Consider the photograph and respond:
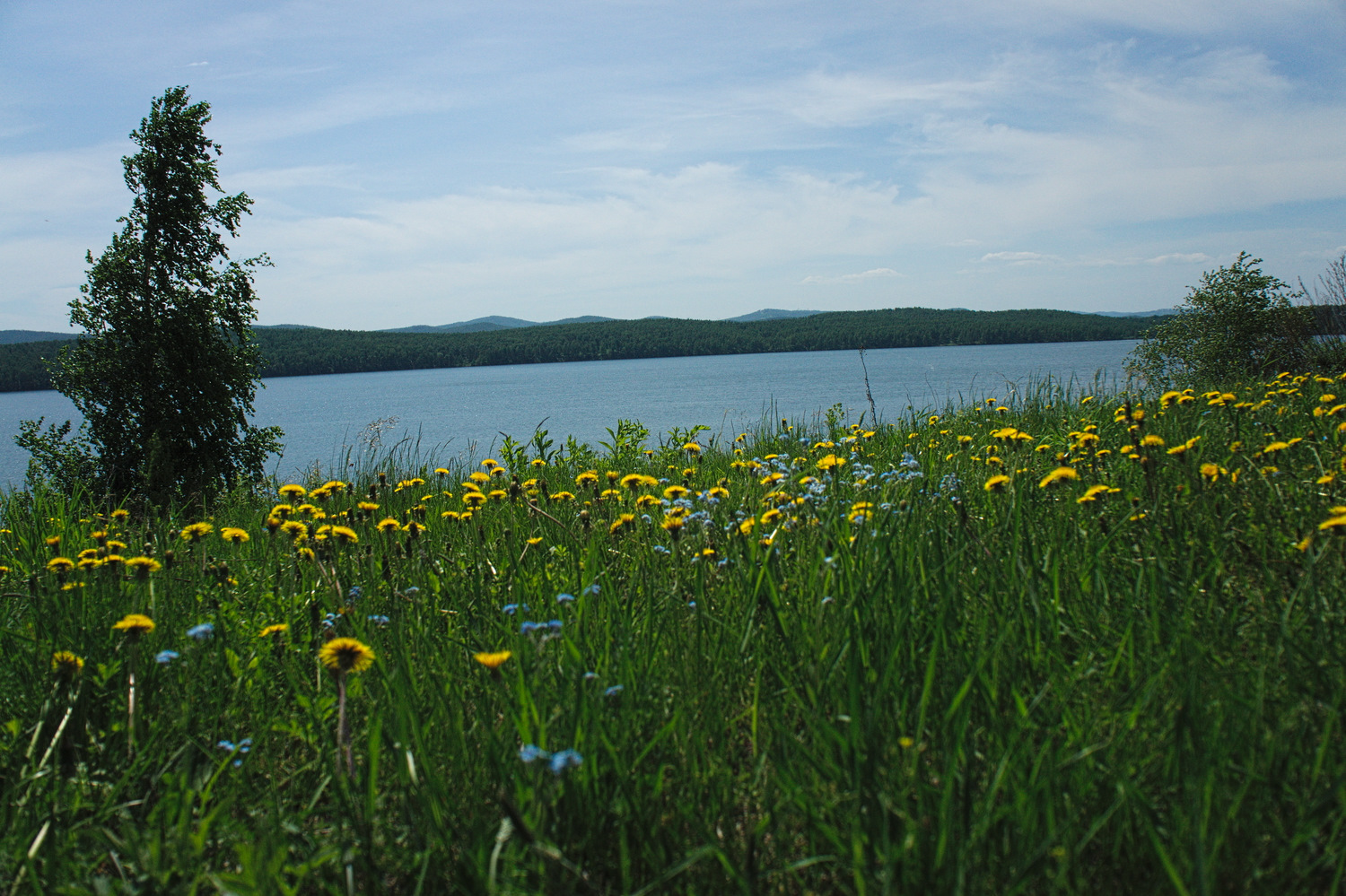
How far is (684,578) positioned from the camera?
8.46ft

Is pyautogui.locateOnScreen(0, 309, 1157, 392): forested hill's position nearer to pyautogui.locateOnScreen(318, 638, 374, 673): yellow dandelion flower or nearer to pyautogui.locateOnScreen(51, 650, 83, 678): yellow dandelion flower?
pyautogui.locateOnScreen(51, 650, 83, 678): yellow dandelion flower

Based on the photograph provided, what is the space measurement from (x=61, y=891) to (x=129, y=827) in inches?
4.7

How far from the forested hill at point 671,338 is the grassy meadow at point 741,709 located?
2730 inches

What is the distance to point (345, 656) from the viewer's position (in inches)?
61.0

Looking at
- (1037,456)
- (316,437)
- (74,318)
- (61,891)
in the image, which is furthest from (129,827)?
(316,437)

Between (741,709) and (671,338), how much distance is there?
81.8 m

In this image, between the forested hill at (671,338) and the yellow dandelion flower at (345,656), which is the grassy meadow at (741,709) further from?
the forested hill at (671,338)

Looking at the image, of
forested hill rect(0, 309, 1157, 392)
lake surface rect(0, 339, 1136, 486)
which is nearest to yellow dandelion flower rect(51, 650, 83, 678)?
lake surface rect(0, 339, 1136, 486)

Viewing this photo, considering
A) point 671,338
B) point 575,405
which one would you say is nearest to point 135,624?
point 575,405

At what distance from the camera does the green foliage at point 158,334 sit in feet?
49.0

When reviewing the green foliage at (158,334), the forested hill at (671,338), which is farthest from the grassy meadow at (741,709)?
the forested hill at (671,338)

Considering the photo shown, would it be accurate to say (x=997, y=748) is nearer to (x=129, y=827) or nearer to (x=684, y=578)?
(x=684, y=578)

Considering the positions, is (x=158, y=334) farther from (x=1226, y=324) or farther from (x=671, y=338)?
(x=671, y=338)

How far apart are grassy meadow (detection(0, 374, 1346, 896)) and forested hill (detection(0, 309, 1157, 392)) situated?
6935 centimetres
